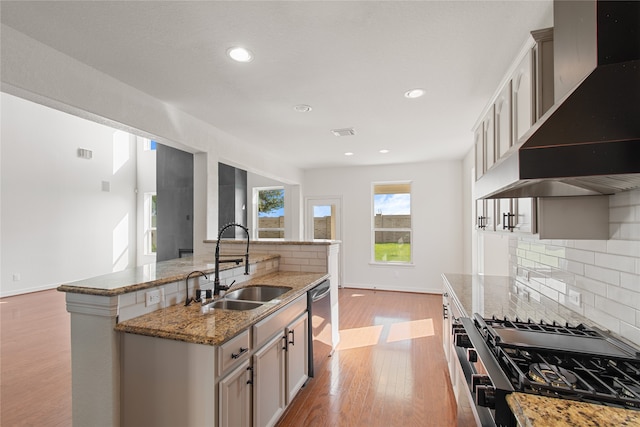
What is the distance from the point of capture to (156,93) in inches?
108

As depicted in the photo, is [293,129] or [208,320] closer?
[208,320]

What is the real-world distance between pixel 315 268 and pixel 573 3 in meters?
2.70

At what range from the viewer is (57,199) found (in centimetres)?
639

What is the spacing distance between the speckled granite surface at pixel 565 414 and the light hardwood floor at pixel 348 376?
784 mm

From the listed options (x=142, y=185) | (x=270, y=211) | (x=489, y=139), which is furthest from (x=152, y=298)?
(x=142, y=185)

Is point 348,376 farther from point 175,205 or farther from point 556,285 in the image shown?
point 175,205

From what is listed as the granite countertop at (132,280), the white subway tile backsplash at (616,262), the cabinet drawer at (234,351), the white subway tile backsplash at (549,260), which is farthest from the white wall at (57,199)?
the white subway tile backsplash at (616,262)

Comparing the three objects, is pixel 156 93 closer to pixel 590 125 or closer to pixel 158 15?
pixel 158 15

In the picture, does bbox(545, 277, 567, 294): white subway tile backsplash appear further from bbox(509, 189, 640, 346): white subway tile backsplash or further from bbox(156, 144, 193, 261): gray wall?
bbox(156, 144, 193, 261): gray wall

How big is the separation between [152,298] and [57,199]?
660 cm

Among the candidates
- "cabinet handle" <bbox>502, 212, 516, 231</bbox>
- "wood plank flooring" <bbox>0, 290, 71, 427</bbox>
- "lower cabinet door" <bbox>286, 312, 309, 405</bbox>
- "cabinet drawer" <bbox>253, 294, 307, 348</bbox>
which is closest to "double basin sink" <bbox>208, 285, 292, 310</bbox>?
"cabinet drawer" <bbox>253, 294, 307, 348</bbox>

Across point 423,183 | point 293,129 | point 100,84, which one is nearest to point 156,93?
point 100,84

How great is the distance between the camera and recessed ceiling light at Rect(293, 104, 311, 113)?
3.07m

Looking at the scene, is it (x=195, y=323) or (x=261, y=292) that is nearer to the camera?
(x=195, y=323)
